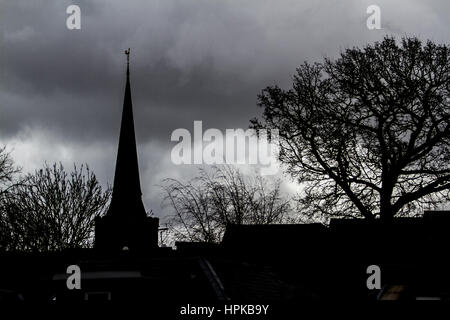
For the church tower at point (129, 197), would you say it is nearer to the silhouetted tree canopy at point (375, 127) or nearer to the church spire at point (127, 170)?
the church spire at point (127, 170)

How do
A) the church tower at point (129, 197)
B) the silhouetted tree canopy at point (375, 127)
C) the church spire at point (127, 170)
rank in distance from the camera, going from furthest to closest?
the church spire at point (127, 170)
the church tower at point (129, 197)
the silhouetted tree canopy at point (375, 127)

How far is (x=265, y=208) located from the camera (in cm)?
5950

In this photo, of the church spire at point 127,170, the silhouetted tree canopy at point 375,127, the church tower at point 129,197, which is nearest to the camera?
the silhouetted tree canopy at point 375,127

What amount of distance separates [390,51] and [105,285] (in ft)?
75.5

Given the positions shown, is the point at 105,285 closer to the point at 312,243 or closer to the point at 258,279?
the point at 258,279

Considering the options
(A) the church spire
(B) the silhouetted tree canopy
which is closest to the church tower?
(A) the church spire

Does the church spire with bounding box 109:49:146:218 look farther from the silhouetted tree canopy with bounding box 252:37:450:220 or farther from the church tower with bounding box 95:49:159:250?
the silhouetted tree canopy with bounding box 252:37:450:220

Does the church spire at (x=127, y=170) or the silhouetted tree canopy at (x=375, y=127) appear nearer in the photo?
the silhouetted tree canopy at (x=375, y=127)

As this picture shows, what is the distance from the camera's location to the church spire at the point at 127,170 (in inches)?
3098

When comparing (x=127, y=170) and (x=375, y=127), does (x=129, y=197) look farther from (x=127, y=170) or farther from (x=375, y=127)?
(x=375, y=127)

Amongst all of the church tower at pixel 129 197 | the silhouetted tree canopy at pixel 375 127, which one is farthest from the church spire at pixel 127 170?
the silhouetted tree canopy at pixel 375 127

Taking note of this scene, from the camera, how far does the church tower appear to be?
7800 centimetres

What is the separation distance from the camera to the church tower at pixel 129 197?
78.0m
